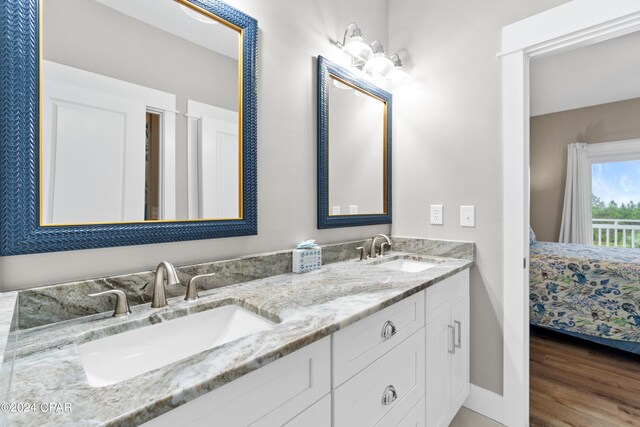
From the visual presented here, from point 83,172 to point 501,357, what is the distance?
2016 mm

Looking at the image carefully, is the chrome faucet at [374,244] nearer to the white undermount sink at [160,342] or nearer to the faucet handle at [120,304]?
the white undermount sink at [160,342]

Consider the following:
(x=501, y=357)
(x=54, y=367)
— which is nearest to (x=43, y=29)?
(x=54, y=367)

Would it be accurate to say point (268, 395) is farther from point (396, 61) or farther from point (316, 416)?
point (396, 61)

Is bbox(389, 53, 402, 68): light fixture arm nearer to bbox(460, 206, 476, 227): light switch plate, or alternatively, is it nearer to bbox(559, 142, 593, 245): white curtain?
bbox(460, 206, 476, 227): light switch plate

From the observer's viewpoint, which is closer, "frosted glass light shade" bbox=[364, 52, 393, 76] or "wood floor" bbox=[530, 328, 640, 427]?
"wood floor" bbox=[530, 328, 640, 427]

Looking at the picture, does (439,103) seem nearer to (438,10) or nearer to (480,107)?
(480,107)

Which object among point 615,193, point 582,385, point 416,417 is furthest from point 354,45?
point 615,193

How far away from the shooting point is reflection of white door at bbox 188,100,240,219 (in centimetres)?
112

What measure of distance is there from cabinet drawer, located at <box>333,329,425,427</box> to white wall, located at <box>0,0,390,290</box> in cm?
66

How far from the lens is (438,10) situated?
6.16 ft

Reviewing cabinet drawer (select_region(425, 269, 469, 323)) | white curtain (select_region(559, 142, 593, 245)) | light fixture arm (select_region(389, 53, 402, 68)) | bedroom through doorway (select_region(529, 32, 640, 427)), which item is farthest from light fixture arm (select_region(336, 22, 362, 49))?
white curtain (select_region(559, 142, 593, 245))

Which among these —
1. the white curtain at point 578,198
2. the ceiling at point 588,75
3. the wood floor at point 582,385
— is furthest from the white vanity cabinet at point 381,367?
the white curtain at point 578,198

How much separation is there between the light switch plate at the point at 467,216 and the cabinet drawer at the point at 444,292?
0.87 feet

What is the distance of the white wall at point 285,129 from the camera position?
127 centimetres
